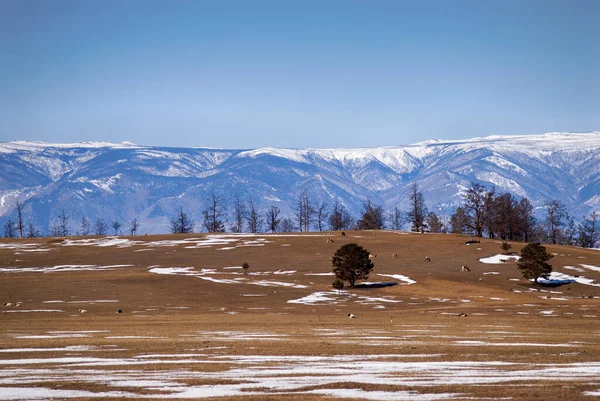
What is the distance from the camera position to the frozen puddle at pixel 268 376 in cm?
1498

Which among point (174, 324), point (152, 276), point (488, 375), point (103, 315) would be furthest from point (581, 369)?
point (152, 276)

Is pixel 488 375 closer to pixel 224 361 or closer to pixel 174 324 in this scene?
pixel 224 361

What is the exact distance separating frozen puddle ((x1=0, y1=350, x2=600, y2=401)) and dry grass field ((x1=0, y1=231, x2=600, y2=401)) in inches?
→ 2.1

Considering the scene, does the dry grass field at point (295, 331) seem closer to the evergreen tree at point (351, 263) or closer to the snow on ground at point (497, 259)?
the snow on ground at point (497, 259)

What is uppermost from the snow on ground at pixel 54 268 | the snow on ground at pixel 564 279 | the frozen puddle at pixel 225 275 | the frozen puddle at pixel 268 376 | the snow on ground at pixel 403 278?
the frozen puddle at pixel 268 376

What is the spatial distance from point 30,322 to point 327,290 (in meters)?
33.5

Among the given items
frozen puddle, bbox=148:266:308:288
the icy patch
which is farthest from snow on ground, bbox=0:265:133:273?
the icy patch

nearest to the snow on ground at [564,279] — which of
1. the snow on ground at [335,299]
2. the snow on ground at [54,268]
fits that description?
the snow on ground at [335,299]

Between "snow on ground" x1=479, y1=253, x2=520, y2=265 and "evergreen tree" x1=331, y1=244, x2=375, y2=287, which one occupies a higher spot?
"evergreen tree" x1=331, y1=244, x2=375, y2=287

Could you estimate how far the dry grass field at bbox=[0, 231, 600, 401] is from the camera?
1582 centimetres

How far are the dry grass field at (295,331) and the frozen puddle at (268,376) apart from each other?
0.18 feet

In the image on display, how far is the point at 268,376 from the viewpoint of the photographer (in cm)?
1723

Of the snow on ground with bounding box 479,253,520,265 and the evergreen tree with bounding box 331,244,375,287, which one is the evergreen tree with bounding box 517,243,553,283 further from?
the evergreen tree with bounding box 331,244,375,287

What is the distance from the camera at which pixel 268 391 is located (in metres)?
15.2
